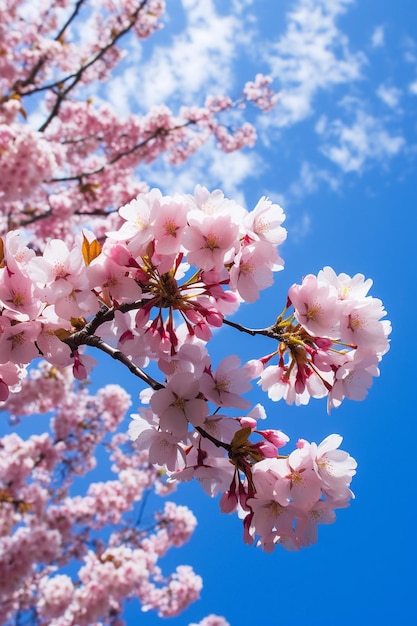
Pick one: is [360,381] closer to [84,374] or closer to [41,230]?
[84,374]

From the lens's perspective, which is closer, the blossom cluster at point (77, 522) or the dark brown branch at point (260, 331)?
the dark brown branch at point (260, 331)

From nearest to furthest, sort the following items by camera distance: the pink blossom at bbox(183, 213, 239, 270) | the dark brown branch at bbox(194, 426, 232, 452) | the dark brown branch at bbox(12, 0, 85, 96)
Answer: the pink blossom at bbox(183, 213, 239, 270) → the dark brown branch at bbox(194, 426, 232, 452) → the dark brown branch at bbox(12, 0, 85, 96)

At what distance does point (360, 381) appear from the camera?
1.41 m

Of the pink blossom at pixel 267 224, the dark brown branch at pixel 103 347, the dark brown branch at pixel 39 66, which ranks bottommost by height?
the dark brown branch at pixel 103 347

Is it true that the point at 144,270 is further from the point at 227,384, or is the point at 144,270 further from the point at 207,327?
the point at 227,384

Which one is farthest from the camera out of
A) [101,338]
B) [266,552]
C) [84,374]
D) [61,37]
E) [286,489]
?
[61,37]

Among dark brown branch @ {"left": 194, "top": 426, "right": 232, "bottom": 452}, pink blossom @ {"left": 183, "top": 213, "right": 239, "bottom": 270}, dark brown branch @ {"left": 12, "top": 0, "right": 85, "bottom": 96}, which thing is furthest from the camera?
dark brown branch @ {"left": 12, "top": 0, "right": 85, "bottom": 96}

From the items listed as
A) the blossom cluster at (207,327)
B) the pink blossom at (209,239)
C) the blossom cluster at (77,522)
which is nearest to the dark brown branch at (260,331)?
the blossom cluster at (207,327)

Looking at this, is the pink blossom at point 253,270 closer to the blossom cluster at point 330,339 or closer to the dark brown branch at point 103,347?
the blossom cluster at point 330,339

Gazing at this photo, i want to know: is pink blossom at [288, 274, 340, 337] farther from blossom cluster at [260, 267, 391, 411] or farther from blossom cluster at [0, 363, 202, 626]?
blossom cluster at [0, 363, 202, 626]

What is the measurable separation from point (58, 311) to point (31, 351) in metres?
0.14

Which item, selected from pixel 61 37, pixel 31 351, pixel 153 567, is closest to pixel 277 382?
pixel 31 351

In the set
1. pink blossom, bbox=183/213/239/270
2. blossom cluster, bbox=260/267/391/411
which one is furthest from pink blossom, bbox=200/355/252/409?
pink blossom, bbox=183/213/239/270

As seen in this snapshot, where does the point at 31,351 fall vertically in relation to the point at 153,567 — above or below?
below
